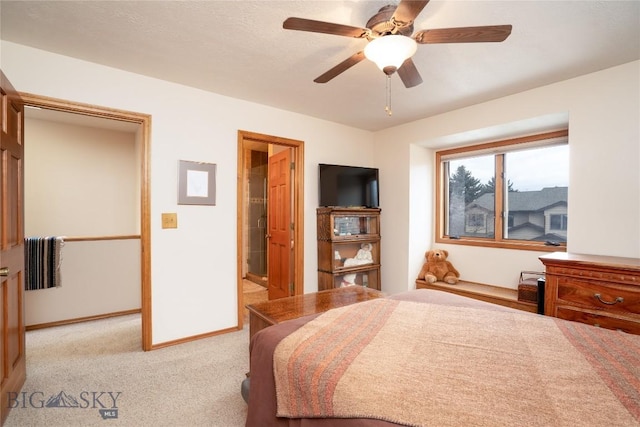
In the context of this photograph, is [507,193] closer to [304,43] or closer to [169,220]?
[304,43]

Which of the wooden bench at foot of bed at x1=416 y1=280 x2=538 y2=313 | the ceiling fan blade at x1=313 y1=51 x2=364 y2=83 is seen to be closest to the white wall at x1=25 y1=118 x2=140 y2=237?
the ceiling fan blade at x1=313 y1=51 x2=364 y2=83

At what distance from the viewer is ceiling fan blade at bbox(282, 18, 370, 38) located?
138 cm

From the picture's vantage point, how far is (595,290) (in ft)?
6.71

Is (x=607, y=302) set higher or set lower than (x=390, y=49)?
lower

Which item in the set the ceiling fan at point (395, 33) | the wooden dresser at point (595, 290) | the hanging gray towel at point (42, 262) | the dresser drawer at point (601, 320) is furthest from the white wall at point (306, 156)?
the ceiling fan at point (395, 33)

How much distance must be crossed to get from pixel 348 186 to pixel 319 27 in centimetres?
248

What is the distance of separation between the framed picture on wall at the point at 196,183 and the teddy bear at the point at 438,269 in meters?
2.79

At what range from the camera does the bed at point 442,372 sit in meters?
0.80

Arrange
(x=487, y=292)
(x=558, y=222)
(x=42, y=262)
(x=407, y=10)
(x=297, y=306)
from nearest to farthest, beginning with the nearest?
1. (x=407, y=10)
2. (x=297, y=306)
3. (x=42, y=262)
4. (x=558, y=222)
5. (x=487, y=292)

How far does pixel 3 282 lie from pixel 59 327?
6.09ft

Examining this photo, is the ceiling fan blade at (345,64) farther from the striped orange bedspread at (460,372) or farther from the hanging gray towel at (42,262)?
the hanging gray towel at (42,262)

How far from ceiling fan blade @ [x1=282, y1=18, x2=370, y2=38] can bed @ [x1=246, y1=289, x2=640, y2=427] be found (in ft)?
4.75

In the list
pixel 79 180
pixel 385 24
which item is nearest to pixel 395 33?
pixel 385 24

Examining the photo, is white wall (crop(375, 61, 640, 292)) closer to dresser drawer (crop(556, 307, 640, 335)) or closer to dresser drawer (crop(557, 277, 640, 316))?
dresser drawer (crop(557, 277, 640, 316))
